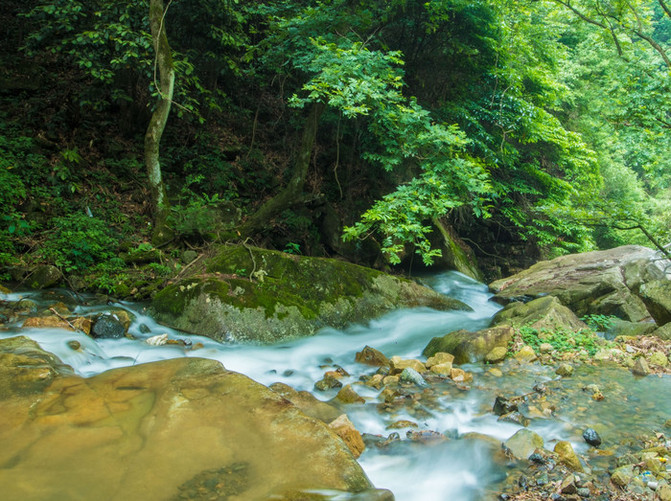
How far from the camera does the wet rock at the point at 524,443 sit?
9.90 feet

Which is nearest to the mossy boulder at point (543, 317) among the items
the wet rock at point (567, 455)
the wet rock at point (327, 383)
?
the wet rock at point (327, 383)

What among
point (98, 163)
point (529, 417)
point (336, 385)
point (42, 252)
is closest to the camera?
point (529, 417)

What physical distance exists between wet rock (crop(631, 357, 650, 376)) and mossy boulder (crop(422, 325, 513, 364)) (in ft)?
4.40

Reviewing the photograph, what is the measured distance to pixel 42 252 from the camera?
6039 mm

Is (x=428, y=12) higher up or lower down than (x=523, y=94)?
higher up

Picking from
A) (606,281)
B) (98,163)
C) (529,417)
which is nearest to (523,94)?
(606,281)

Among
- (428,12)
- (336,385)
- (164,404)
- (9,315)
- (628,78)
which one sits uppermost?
(428,12)

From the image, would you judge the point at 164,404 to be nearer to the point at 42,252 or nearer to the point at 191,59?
the point at 42,252

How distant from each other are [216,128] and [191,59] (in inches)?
70.7

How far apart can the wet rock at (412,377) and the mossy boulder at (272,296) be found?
1.64 metres

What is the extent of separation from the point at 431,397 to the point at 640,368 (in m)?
2.46

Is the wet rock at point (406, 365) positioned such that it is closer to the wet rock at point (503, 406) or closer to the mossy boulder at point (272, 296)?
the wet rock at point (503, 406)

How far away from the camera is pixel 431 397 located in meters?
4.21

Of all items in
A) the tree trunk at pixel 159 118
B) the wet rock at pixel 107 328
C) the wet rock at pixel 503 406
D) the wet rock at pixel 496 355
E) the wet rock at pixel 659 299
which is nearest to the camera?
the wet rock at pixel 503 406
